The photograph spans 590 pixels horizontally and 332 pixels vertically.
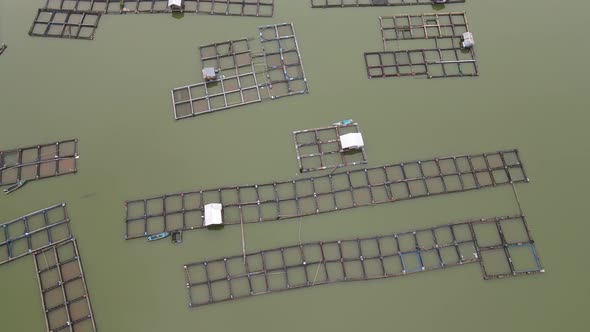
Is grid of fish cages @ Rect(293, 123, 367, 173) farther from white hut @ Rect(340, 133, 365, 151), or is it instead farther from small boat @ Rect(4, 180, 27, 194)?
small boat @ Rect(4, 180, 27, 194)

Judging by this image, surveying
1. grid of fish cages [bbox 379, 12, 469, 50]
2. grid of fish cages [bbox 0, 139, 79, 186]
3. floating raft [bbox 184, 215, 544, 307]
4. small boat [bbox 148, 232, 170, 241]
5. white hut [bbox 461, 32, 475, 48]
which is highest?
grid of fish cages [bbox 379, 12, 469, 50]

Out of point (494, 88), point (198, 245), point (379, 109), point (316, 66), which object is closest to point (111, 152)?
point (198, 245)

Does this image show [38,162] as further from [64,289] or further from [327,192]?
[327,192]

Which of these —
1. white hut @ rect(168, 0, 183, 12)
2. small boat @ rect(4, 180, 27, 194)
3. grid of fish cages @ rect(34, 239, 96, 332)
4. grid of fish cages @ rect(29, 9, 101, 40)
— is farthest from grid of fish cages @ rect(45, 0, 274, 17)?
grid of fish cages @ rect(34, 239, 96, 332)

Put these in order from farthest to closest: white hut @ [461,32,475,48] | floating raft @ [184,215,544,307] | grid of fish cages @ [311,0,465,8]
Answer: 1. grid of fish cages @ [311,0,465,8]
2. white hut @ [461,32,475,48]
3. floating raft @ [184,215,544,307]

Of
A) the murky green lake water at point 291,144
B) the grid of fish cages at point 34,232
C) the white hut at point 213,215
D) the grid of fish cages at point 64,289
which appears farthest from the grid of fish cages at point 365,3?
the grid of fish cages at point 64,289

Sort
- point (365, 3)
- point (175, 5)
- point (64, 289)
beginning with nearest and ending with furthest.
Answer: point (64, 289) → point (175, 5) → point (365, 3)

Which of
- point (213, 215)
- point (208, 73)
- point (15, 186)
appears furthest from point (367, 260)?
point (15, 186)
